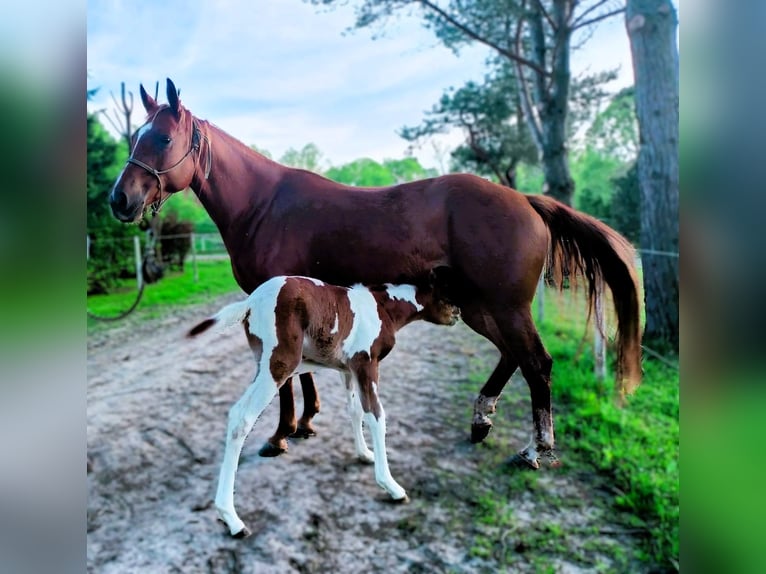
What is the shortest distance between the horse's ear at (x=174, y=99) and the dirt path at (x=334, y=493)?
186cm

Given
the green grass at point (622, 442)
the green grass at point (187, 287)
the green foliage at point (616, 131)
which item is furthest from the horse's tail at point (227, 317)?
the green foliage at point (616, 131)

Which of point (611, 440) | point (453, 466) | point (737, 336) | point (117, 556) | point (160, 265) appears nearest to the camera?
point (737, 336)

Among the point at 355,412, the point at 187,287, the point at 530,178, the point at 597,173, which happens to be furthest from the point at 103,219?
the point at 597,173

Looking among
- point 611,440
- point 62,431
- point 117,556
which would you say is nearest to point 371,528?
point 117,556

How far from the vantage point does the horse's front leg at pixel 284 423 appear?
123 centimetres

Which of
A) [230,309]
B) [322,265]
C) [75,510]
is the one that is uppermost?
[322,265]

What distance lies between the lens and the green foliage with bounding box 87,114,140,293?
4359mm

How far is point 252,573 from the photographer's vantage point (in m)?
2.04

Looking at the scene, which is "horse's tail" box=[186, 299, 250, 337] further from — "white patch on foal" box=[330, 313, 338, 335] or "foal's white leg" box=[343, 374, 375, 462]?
"foal's white leg" box=[343, 374, 375, 462]

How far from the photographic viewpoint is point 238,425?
1.03m

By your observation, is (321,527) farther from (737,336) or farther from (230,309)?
(737,336)

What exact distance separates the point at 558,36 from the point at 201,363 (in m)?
3.43

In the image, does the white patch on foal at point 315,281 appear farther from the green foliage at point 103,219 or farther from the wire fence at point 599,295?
the green foliage at point 103,219

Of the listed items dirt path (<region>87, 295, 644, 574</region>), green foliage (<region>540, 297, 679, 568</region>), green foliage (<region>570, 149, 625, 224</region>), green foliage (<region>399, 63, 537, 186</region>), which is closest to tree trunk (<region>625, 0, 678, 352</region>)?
green foliage (<region>540, 297, 679, 568</region>)
